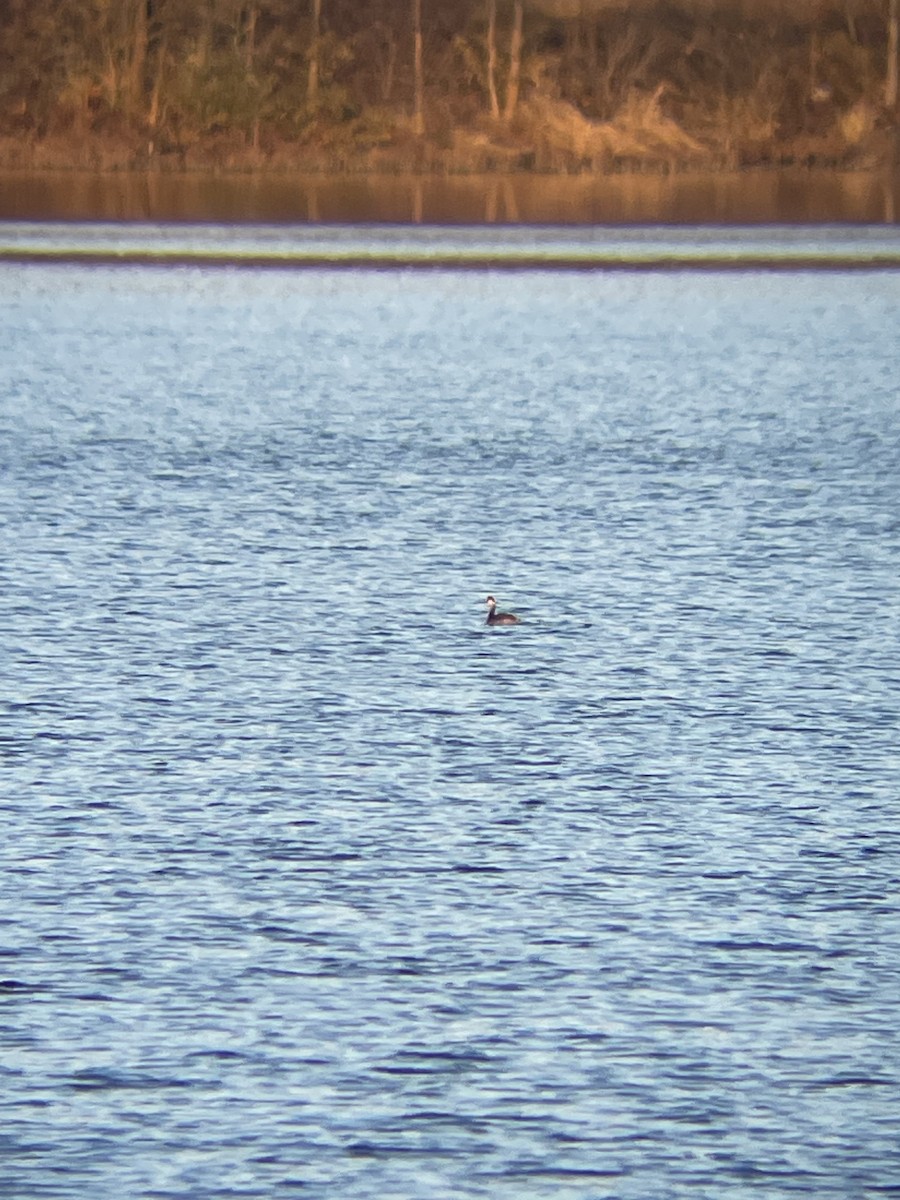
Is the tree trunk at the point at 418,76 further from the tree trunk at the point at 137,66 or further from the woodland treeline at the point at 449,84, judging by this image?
the tree trunk at the point at 137,66

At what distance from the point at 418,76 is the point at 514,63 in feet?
5.65

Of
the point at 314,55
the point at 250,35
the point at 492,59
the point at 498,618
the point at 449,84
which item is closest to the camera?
the point at 498,618

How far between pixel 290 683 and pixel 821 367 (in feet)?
27.6

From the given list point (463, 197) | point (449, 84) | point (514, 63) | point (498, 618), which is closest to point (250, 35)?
point (449, 84)

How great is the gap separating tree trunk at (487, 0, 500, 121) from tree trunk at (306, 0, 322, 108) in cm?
287

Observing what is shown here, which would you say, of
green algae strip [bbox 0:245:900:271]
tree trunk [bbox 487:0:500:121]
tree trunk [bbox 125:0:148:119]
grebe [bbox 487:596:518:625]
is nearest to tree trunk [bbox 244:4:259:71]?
tree trunk [bbox 125:0:148:119]

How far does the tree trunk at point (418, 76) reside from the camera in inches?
1714

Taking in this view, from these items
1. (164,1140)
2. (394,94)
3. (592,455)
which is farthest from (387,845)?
(394,94)

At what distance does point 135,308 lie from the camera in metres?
17.6

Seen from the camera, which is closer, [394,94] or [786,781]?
[786,781]

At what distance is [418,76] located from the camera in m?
45.6

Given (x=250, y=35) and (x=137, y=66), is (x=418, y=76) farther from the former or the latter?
(x=137, y=66)

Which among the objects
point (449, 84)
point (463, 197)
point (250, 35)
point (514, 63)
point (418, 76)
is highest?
point (250, 35)

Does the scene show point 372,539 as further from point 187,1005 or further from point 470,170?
point 470,170
